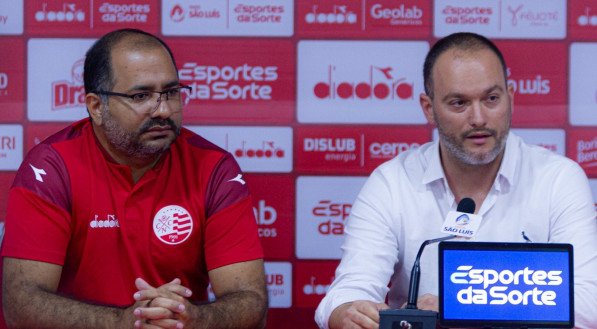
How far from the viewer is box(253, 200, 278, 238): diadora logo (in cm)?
271

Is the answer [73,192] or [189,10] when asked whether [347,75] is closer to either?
[189,10]

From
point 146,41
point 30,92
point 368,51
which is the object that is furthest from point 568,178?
point 30,92

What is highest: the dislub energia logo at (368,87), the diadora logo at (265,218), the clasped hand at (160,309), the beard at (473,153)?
the dislub energia logo at (368,87)

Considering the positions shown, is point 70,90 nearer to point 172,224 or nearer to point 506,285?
point 172,224

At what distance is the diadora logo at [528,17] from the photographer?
267cm

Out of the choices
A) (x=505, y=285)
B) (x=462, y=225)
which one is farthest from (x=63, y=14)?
(x=505, y=285)

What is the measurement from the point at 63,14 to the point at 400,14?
1.05 meters

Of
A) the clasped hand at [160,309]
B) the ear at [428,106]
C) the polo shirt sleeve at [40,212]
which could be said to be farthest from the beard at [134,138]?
the ear at [428,106]

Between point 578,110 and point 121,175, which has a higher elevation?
point 578,110

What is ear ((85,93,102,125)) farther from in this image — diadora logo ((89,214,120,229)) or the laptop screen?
the laptop screen

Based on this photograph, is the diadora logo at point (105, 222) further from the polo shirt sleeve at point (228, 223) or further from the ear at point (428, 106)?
the ear at point (428, 106)

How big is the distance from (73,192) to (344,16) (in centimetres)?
103

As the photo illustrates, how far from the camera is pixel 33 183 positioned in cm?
212

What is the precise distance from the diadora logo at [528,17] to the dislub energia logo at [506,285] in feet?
4.54
